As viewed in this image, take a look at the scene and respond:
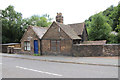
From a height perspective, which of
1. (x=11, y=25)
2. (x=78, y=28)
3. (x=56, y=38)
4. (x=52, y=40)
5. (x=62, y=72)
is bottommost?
(x=62, y=72)

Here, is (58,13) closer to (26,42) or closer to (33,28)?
(33,28)

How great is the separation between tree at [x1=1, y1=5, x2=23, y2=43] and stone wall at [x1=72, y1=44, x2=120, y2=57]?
73.4 feet

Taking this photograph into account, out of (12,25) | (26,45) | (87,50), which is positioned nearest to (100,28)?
(87,50)

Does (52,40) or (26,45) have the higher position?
(52,40)

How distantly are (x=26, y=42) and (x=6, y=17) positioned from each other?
17.7 m

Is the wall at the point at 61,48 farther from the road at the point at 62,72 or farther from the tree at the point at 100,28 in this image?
the tree at the point at 100,28

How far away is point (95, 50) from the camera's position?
50.0ft

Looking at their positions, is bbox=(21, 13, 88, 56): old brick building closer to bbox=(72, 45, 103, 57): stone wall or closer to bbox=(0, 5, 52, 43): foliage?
bbox=(72, 45, 103, 57): stone wall

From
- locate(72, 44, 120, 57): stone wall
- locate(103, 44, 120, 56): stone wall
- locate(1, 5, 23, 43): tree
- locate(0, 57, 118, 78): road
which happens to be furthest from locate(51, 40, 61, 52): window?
locate(1, 5, 23, 43): tree

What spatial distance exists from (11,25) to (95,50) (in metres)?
25.3

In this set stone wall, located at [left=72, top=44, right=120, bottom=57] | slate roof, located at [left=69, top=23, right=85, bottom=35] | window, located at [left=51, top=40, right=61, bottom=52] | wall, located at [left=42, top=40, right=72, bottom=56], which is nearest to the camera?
stone wall, located at [left=72, top=44, right=120, bottom=57]

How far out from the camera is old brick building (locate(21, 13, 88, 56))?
17.1 metres

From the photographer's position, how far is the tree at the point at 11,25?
32.0 m

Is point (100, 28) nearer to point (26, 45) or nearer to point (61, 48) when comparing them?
point (61, 48)
